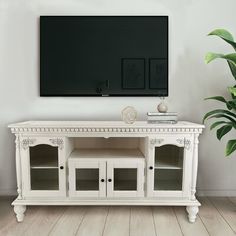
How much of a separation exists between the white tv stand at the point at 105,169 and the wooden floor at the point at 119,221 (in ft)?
0.36

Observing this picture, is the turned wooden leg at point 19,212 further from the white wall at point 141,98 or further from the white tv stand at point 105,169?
the white wall at point 141,98

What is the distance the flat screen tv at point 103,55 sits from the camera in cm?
221

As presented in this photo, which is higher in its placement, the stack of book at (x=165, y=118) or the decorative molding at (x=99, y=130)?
the stack of book at (x=165, y=118)

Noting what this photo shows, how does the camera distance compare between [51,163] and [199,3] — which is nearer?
[51,163]

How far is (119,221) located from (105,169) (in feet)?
1.24

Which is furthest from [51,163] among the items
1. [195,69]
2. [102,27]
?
[195,69]

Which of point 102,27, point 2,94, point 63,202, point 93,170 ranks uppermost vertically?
point 102,27

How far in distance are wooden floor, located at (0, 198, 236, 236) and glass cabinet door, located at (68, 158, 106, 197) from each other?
191 mm

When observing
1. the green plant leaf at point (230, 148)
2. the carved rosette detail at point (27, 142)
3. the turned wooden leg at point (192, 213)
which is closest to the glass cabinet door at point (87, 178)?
the carved rosette detail at point (27, 142)

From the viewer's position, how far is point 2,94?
228 centimetres

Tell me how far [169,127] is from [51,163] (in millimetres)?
892

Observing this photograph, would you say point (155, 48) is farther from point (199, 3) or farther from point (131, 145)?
point (131, 145)

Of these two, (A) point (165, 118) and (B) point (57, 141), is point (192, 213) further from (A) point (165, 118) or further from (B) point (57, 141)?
(B) point (57, 141)

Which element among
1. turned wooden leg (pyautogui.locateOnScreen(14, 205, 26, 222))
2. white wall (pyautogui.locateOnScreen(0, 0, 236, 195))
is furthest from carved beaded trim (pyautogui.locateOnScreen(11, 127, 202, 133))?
turned wooden leg (pyautogui.locateOnScreen(14, 205, 26, 222))
